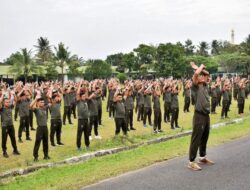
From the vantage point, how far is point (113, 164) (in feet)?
37.7

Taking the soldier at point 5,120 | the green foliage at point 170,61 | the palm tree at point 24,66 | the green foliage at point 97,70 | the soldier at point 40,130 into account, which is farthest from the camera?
the green foliage at point 97,70

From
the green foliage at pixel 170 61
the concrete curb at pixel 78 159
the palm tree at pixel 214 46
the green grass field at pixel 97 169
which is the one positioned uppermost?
the palm tree at pixel 214 46

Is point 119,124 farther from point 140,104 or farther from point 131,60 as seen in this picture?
point 131,60

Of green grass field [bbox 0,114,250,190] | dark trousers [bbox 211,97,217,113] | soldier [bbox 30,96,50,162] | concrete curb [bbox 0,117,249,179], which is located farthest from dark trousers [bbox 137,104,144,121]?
A: soldier [bbox 30,96,50,162]

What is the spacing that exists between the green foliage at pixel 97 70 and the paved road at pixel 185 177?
199 ft

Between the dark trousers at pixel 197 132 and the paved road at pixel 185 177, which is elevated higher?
the dark trousers at pixel 197 132

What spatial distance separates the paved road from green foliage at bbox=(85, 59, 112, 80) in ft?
199

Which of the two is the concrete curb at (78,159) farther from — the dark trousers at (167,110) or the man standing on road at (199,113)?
the dark trousers at (167,110)

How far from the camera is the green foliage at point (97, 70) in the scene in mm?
71812

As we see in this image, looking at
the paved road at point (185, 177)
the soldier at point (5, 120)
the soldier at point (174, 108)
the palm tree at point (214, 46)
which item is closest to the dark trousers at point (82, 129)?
the soldier at point (5, 120)

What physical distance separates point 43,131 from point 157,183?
5.66 m

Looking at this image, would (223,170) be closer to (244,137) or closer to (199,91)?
(199,91)

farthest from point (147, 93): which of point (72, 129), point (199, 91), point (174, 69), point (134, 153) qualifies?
point (174, 69)

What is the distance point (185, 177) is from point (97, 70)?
63.5 metres
